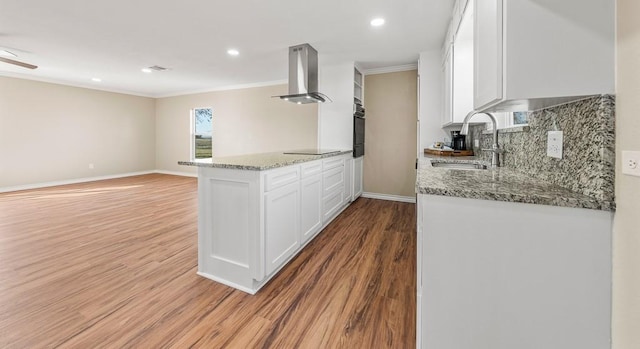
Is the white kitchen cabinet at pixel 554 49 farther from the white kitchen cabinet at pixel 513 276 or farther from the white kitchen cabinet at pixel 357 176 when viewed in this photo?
the white kitchen cabinet at pixel 357 176

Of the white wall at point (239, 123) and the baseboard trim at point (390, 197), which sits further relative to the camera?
the white wall at point (239, 123)

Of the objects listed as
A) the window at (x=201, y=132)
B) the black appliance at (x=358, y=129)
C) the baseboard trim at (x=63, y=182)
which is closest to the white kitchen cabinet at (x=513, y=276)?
the black appliance at (x=358, y=129)

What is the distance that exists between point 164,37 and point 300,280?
3.48 m

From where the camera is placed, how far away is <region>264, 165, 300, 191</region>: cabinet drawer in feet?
6.33

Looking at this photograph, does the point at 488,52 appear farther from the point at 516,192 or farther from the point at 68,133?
the point at 68,133

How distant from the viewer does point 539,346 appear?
3.10ft

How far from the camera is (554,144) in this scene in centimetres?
120

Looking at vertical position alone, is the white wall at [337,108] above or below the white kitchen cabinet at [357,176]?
above

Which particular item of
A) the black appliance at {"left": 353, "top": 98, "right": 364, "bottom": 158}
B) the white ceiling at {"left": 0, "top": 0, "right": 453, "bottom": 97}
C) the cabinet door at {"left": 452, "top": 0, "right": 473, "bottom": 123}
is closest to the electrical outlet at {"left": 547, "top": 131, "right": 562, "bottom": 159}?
the cabinet door at {"left": 452, "top": 0, "right": 473, "bottom": 123}

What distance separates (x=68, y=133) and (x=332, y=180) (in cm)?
656

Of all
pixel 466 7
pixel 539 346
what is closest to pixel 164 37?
pixel 466 7

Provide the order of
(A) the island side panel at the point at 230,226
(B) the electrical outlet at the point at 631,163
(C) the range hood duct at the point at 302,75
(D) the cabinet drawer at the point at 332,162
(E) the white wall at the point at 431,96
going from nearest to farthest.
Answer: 1. (B) the electrical outlet at the point at 631,163
2. (A) the island side panel at the point at 230,226
3. (D) the cabinet drawer at the point at 332,162
4. (C) the range hood duct at the point at 302,75
5. (E) the white wall at the point at 431,96

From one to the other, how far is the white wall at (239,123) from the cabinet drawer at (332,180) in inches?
77.9

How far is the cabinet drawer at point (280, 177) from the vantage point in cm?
193
